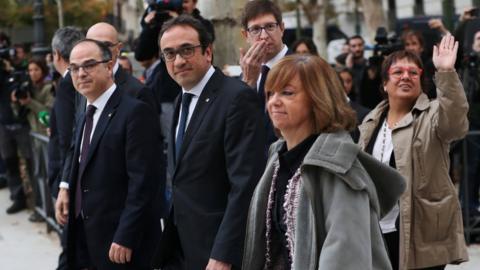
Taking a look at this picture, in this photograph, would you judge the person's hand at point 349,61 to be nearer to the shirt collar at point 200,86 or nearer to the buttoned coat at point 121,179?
the buttoned coat at point 121,179

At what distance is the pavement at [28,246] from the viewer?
826 centimetres

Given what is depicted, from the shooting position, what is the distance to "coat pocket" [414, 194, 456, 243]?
16.5ft

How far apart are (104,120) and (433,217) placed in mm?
1994

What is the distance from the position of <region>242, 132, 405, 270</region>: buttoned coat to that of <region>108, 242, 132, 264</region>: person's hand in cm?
187

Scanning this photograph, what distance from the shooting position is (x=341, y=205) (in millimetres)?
3166

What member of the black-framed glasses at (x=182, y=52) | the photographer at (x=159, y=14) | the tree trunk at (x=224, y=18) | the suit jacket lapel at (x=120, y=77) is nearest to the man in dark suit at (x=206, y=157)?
the black-framed glasses at (x=182, y=52)

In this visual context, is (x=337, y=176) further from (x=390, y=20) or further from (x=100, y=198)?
(x=390, y=20)

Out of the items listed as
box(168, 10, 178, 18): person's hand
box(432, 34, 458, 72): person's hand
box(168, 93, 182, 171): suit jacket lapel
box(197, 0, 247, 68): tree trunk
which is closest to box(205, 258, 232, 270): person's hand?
box(168, 93, 182, 171): suit jacket lapel

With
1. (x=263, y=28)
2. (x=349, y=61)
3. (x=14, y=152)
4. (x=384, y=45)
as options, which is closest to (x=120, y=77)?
(x=263, y=28)

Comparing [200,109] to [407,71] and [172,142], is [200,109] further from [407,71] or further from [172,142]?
[407,71]

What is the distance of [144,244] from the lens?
17.0ft

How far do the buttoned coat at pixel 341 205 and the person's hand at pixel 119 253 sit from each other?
1867mm

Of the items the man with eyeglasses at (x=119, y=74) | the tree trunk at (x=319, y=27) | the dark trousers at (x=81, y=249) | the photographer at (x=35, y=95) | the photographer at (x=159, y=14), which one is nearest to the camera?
the dark trousers at (x=81, y=249)

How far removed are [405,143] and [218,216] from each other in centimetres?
132
